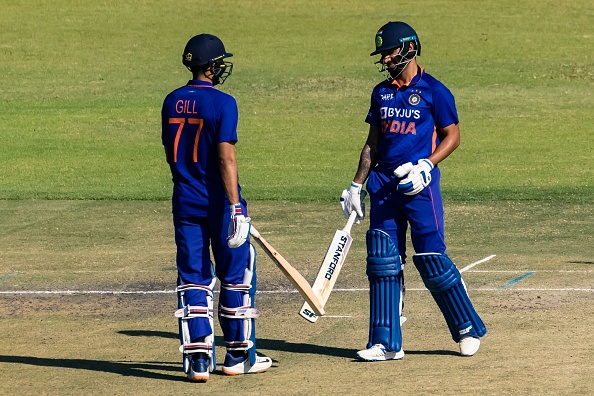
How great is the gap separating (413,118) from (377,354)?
1706mm

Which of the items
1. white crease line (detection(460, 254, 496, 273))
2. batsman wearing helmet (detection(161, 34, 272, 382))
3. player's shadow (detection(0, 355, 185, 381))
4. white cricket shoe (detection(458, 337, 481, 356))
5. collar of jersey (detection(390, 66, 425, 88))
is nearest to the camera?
batsman wearing helmet (detection(161, 34, 272, 382))

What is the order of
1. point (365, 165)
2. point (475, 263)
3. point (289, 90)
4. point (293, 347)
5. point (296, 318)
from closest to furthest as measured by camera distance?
point (365, 165) → point (293, 347) → point (296, 318) → point (475, 263) → point (289, 90)

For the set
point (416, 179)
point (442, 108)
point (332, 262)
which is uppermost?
point (442, 108)

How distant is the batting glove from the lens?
8.66 meters

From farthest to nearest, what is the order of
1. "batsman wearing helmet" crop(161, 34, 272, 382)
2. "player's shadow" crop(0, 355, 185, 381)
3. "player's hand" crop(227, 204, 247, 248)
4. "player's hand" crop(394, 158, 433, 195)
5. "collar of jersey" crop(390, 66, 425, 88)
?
1. "collar of jersey" crop(390, 66, 425, 88)
2. "player's hand" crop(394, 158, 433, 195)
3. "player's shadow" crop(0, 355, 185, 381)
4. "batsman wearing helmet" crop(161, 34, 272, 382)
5. "player's hand" crop(227, 204, 247, 248)

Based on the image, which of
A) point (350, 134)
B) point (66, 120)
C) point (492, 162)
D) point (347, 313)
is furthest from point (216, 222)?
point (66, 120)

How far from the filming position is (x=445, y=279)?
9352 millimetres

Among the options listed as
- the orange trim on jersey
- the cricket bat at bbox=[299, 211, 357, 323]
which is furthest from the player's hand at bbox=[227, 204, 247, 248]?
the cricket bat at bbox=[299, 211, 357, 323]

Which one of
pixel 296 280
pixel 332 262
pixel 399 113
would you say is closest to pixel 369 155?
pixel 399 113

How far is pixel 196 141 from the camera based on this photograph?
348 inches

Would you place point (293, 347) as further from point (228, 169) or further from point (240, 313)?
point (228, 169)

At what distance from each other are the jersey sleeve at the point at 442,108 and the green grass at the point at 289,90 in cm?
851

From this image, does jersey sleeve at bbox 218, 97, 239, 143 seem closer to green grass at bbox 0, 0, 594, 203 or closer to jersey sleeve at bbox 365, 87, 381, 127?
jersey sleeve at bbox 365, 87, 381, 127

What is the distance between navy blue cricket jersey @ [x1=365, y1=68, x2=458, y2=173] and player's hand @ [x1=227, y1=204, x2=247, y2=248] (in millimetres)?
1340
